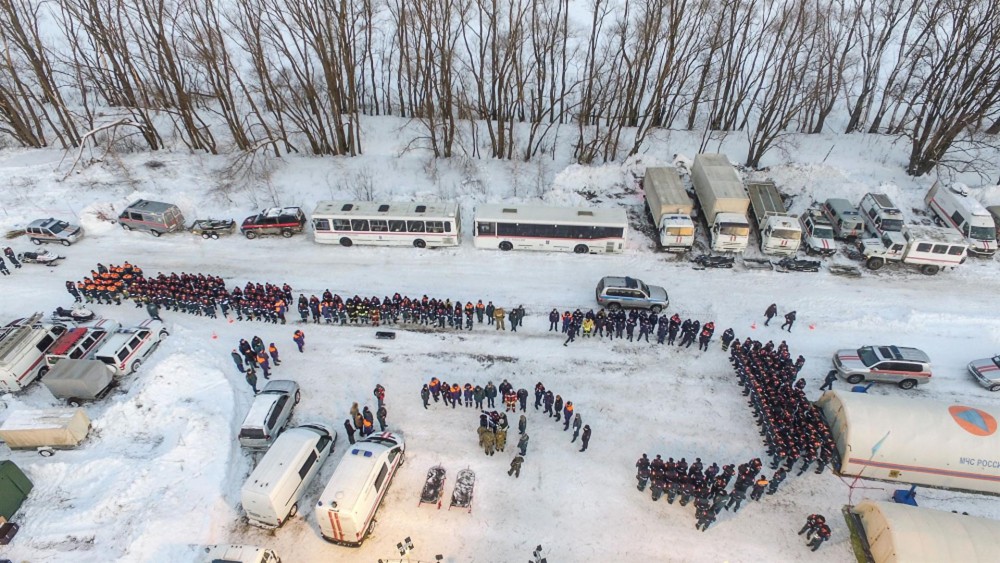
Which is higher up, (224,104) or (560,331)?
(224,104)

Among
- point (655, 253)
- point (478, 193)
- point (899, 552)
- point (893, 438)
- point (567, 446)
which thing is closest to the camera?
point (899, 552)

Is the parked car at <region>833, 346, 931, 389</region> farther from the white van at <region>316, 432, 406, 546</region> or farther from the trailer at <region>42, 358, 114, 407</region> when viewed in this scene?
the trailer at <region>42, 358, 114, 407</region>

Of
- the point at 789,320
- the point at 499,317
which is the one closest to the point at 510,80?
the point at 499,317

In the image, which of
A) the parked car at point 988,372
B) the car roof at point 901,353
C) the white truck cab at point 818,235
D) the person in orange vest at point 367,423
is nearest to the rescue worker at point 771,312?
the car roof at point 901,353

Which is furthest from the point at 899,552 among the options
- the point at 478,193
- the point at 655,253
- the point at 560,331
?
the point at 478,193

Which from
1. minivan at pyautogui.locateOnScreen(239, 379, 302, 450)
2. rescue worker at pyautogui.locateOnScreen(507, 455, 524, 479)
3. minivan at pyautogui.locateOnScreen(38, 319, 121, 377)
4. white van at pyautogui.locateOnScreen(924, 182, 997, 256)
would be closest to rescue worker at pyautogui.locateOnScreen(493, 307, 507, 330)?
rescue worker at pyautogui.locateOnScreen(507, 455, 524, 479)

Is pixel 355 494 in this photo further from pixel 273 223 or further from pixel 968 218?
pixel 968 218

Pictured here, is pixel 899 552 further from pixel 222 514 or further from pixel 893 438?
pixel 222 514
